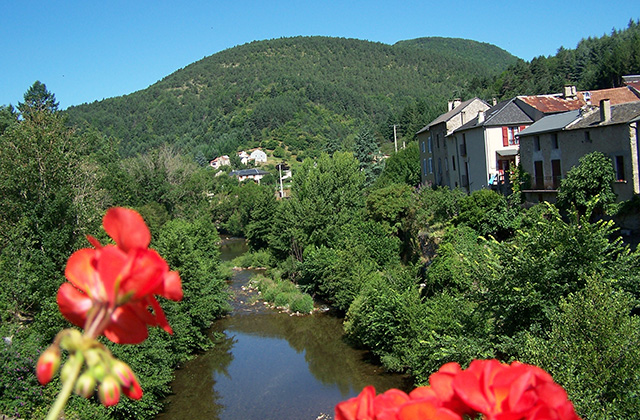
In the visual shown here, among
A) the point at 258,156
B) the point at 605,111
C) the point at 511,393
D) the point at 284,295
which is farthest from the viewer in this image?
the point at 258,156

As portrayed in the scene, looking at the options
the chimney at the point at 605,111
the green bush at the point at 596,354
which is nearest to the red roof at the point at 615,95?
the chimney at the point at 605,111

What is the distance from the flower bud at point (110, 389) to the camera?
3.41 ft

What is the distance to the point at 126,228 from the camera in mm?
1111

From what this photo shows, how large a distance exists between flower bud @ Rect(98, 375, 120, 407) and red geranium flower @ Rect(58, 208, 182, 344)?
3.6 inches

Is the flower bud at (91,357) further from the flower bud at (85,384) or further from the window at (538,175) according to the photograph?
the window at (538,175)

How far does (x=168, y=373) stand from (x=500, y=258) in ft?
44.8

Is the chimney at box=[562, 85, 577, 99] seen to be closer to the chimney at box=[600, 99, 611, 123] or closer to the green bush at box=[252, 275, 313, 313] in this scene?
the chimney at box=[600, 99, 611, 123]

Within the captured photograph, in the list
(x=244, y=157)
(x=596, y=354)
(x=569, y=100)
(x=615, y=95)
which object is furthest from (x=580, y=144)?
(x=244, y=157)

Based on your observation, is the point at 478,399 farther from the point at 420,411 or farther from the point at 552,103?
the point at 552,103

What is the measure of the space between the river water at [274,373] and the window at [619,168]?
12353 mm

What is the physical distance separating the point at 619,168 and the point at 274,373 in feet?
56.5

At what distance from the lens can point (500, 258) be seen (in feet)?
49.6

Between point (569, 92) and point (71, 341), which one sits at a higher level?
point (569, 92)

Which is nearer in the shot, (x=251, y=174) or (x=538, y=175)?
(x=538, y=175)
